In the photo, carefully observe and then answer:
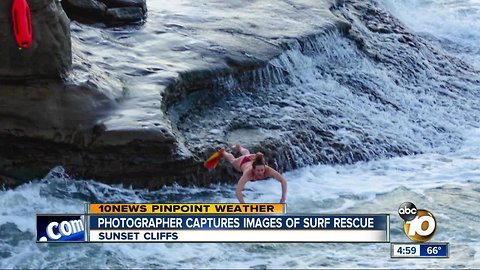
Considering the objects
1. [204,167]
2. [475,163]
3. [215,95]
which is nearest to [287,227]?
[204,167]

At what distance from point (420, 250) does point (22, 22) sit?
3.52m

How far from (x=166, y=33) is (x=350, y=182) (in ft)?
9.00

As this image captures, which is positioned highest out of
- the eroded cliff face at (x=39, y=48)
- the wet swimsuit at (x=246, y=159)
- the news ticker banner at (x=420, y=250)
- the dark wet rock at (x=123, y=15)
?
the eroded cliff face at (x=39, y=48)

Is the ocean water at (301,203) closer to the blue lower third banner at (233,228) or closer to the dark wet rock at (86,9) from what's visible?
the blue lower third banner at (233,228)

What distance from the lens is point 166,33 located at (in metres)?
10.1

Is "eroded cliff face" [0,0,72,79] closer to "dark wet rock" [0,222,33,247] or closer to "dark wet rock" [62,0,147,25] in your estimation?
"dark wet rock" [0,222,33,247]

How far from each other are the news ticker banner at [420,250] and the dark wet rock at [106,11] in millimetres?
4447

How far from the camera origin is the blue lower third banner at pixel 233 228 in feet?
21.7

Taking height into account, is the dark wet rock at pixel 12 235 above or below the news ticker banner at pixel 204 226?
below

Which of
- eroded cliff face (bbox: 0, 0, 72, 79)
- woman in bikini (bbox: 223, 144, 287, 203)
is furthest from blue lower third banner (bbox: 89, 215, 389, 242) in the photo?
eroded cliff face (bbox: 0, 0, 72, 79)
